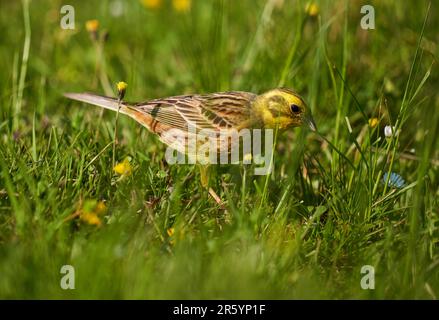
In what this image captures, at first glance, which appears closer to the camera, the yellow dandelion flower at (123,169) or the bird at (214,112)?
the yellow dandelion flower at (123,169)

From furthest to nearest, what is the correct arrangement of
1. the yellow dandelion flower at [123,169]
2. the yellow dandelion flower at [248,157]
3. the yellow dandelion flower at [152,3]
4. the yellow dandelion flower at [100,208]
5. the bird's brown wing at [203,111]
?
the yellow dandelion flower at [152,3] < the bird's brown wing at [203,111] < the yellow dandelion flower at [248,157] < the yellow dandelion flower at [123,169] < the yellow dandelion flower at [100,208]

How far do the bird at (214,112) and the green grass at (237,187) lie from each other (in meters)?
0.16

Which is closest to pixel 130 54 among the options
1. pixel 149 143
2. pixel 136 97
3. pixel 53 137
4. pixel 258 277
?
pixel 136 97

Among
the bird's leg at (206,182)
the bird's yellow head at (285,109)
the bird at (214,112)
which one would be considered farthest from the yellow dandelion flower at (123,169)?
the bird's yellow head at (285,109)

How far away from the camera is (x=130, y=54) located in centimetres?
658

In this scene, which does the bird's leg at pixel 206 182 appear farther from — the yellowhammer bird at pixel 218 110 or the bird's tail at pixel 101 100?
the bird's tail at pixel 101 100

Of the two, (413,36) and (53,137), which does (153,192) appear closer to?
(53,137)

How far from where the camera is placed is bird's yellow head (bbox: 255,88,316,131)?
15.6 ft

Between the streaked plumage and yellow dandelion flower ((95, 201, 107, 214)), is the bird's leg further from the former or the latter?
yellow dandelion flower ((95, 201, 107, 214))

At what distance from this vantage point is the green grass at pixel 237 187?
3.31 m

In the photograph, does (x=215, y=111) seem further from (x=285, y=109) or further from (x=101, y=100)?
(x=101, y=100)

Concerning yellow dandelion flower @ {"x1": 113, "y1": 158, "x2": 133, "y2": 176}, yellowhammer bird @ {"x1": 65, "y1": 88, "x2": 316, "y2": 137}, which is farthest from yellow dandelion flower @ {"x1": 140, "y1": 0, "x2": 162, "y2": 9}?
yellow dandelion flower @ {"x1": 113, "y1": 158, "x2": 133, "y2": 176}
